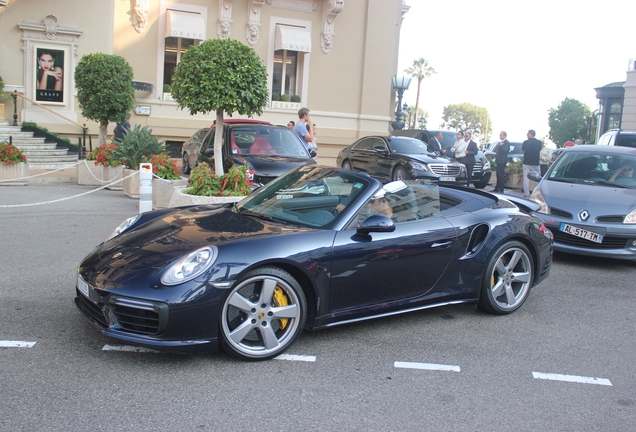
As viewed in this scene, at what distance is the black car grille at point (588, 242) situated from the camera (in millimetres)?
7605

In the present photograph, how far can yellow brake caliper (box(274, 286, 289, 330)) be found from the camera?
4329mm

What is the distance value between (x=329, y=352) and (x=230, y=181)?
5283 millimetres

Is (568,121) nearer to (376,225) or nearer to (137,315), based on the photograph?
(376,225)

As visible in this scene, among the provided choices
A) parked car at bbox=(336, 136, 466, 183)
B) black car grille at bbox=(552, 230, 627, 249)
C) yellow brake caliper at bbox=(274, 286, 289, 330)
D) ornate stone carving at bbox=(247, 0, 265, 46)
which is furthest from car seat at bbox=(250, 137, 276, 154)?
ornate stone carving at bbox=(247, 0, 265, 46)

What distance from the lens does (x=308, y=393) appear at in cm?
382

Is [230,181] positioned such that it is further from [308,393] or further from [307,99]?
[307,99]

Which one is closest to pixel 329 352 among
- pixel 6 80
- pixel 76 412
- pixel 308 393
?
pixel 308 393

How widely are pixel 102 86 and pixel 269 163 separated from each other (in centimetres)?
621

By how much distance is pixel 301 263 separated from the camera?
14.3ft

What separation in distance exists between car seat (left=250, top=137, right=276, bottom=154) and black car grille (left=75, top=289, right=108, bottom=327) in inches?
316

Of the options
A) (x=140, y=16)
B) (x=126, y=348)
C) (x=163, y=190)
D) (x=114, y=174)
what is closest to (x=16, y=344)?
(x=126, y=348)

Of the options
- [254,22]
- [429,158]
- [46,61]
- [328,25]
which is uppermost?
[328,25]

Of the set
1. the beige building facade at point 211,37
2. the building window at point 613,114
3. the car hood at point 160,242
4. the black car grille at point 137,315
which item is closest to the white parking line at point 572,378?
the car hood at point 160,242

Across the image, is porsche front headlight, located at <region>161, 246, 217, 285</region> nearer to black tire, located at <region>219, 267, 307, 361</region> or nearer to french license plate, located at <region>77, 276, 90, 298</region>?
black tire, located at <region>219, 267, 307, 361</region>
